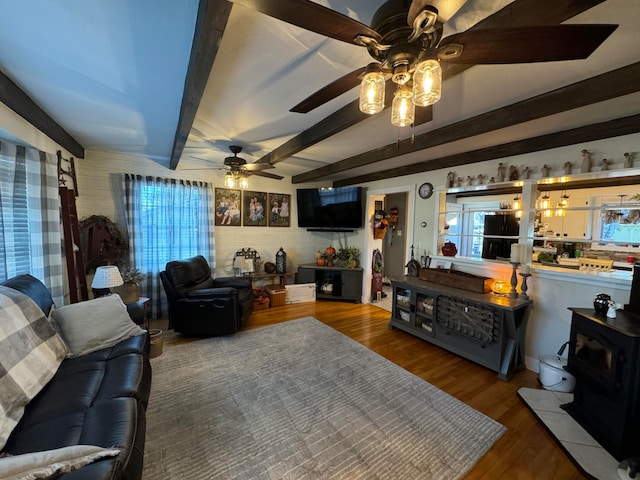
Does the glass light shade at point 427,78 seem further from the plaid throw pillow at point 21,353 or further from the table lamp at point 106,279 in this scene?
the table lamp at point 106,279

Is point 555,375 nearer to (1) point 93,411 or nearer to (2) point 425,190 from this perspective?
(2) point 425,190

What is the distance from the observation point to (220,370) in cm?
244

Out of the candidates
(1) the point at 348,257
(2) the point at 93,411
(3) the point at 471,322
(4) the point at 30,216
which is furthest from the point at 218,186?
(3) the point at 471,322

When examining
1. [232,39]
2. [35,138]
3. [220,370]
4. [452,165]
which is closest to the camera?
[232,39]

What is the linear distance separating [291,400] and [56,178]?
3028 millimetres

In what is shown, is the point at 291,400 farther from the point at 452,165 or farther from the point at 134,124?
the point at 452,165

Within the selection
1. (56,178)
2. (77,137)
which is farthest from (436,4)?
(77,137)

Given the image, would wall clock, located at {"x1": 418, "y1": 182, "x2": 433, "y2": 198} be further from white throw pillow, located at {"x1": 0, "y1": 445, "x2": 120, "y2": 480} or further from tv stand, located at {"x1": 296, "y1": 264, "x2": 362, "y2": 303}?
white throw pillow, located at {"x1": 0, "y1": 445, "x2": 120, "y2": 480}

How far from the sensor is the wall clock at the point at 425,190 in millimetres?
3575

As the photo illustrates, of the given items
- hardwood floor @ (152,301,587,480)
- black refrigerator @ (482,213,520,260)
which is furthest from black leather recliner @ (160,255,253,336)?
black refrigerator @ (482,213,520,260)

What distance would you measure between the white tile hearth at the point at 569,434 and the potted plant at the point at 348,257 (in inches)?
114

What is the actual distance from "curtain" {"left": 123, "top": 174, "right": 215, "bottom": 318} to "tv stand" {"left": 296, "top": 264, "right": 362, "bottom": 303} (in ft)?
5.50

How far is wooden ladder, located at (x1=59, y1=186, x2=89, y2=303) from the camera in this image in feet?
9.15

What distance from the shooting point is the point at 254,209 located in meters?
4.67
